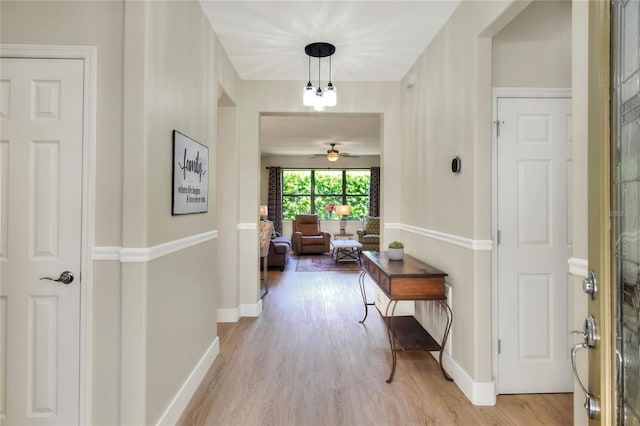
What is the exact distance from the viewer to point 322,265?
23.8 ft

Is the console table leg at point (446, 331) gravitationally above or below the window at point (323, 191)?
below

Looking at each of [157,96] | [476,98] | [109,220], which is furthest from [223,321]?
[476,98]

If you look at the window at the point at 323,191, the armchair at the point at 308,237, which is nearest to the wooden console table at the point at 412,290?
the armchair at the point at 308,237

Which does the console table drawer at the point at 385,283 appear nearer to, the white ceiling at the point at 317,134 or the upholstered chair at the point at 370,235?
the white ceiling at the point at 317,134

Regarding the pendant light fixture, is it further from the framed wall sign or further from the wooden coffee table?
the wooden coffee table

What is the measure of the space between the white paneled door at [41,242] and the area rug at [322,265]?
16.8 feet

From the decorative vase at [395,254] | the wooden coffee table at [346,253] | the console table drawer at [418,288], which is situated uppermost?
the decorative vase at [395,254]

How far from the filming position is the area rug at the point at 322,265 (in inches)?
268

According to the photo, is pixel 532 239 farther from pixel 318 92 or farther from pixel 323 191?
pixel 323 191

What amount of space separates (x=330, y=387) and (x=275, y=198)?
296 inches

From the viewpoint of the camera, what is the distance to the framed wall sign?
1984mm

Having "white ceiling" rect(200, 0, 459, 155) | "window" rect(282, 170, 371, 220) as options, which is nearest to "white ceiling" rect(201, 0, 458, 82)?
"white ceiling" rect(200, 0, 459, 155)

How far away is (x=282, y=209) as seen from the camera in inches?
388

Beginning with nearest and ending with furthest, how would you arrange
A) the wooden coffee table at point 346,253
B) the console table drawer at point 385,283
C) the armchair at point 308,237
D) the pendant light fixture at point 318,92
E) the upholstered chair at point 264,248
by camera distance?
the console table drawer at point 385,283, the pendant light fixture at point 318,92, the upholstered chair at point 264,248, the wooden coffee table at point 346,253, the armchair at point 308,237
